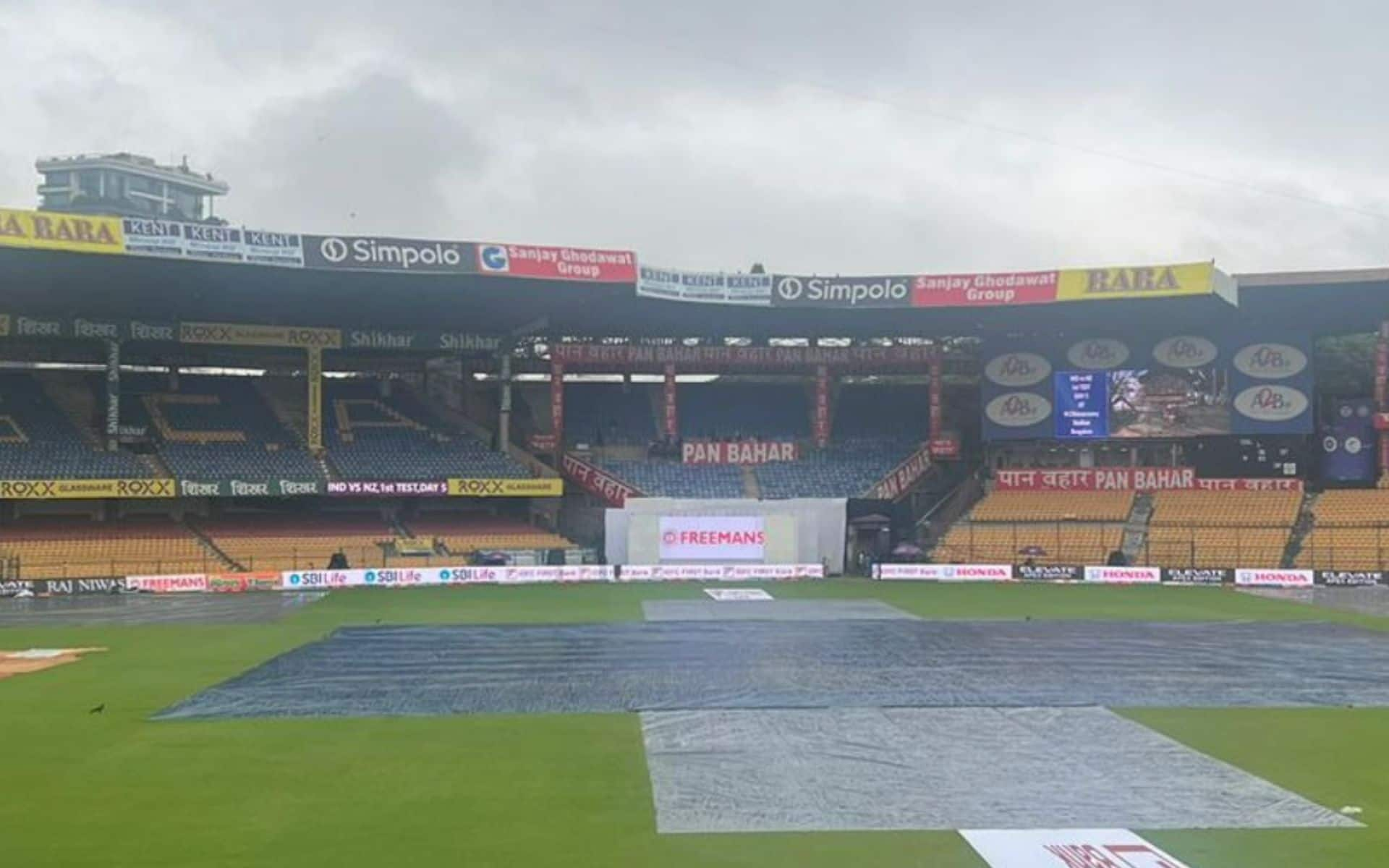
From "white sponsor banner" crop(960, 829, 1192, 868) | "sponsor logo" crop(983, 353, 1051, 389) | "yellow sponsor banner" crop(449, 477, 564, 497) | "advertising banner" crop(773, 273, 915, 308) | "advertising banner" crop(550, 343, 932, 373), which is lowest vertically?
"white sponsor banner" crop(960, 829, 1192, 868)

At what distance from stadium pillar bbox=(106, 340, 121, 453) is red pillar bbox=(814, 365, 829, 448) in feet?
109

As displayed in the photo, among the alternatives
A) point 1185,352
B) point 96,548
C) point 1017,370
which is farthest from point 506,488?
point 1185,352

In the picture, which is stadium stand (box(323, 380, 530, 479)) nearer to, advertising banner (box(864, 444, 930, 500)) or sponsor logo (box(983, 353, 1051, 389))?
advertising banner (box(864, 444, 930, 500))

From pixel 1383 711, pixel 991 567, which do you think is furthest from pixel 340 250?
pixel 1383 711

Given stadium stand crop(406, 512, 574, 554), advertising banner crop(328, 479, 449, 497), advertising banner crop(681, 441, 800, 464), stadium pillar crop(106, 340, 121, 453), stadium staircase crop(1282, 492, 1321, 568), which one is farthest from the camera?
advertising banner crop(681, 441, 800, 464)

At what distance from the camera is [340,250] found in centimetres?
4731

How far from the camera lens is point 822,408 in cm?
6334

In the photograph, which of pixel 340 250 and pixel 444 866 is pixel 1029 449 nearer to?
pixel 340 250

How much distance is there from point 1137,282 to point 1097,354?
740cm

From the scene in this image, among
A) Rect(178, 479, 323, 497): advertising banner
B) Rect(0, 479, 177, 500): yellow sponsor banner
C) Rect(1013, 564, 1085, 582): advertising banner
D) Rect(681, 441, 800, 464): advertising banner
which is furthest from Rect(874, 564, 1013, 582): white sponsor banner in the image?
Rect(0, 479, 177, 500): yellow sponsor banner

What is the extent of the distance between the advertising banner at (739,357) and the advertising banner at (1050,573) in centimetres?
1418

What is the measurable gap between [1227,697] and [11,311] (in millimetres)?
52389

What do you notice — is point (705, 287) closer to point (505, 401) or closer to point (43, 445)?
point (505, 401)

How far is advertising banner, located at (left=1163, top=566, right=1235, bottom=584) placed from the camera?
49125mm
